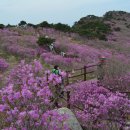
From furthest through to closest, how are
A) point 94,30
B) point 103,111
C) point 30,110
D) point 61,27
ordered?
point 94,30 → point 61,27 → point 103,111 → point 30,110

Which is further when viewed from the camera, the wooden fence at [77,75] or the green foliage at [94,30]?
the green foliage at [94,30]

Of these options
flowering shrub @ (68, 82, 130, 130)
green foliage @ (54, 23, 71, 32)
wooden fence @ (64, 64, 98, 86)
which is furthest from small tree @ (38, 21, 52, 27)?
flowering shrub @ (68, 82, 130, 130)

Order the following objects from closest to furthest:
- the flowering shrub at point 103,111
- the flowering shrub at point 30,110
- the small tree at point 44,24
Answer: the flowering shrub at point 30,110 → the flowering shrub at point 103,111 → the small tree at point 44,24

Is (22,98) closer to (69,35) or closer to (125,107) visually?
(125,107)

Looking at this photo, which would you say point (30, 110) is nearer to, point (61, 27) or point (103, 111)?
point (103, 111)

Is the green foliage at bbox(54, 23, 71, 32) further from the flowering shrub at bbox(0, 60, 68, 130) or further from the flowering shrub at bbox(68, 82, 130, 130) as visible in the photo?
the flowering shrub at bbox(0, 60, 68, 130)

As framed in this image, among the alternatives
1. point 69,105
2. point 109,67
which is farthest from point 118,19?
point 69,105

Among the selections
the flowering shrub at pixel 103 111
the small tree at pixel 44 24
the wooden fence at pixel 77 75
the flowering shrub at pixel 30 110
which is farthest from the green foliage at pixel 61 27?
the flowering shrub at pixel 30 110

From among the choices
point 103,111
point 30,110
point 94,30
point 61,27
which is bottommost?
point 94,30

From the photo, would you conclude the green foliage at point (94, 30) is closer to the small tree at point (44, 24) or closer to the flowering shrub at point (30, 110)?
the small tree at point (44, 24)

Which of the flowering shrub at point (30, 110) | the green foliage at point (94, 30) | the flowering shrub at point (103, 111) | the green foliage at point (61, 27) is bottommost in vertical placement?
the green foliage at point (94, 30)

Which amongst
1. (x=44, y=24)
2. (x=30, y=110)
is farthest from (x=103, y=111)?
(x=44, y=24)

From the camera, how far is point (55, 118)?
8.64 metres

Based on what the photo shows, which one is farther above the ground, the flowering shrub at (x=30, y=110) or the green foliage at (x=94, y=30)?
the flowering shrub at (x=30, y=110)
